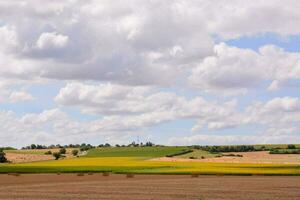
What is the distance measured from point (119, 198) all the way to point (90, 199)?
2198 mm

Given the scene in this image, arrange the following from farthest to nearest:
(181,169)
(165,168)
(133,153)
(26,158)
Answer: (133,153), (26,158), (165,168), (181,169)

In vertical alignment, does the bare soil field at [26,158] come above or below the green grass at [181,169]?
above

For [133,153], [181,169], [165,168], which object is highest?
[133,153]

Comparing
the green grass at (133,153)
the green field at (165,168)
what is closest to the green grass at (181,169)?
the green field at (165,168)

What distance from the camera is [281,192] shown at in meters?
46.9

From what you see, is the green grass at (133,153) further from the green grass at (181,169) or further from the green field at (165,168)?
the green grass at (181,169)

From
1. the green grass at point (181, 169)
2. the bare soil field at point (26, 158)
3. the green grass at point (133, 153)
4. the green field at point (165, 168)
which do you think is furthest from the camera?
the green grass at point (133, 153)

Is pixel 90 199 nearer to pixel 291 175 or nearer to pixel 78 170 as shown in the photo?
pixel 291 175

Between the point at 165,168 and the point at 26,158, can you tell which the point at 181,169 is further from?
the point at 26,158

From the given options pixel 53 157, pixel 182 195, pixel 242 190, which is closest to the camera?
pixel 182 195

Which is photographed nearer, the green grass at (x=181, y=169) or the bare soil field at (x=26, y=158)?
the green grass at (x=181, y=169)

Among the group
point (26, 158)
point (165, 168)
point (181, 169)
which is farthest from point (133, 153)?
point (181, 169)

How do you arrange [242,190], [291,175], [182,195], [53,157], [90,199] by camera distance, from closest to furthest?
[90,199], [182,195], [242,190], [291,175], [53,157]

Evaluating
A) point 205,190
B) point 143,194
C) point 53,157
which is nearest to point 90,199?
point 143,194
